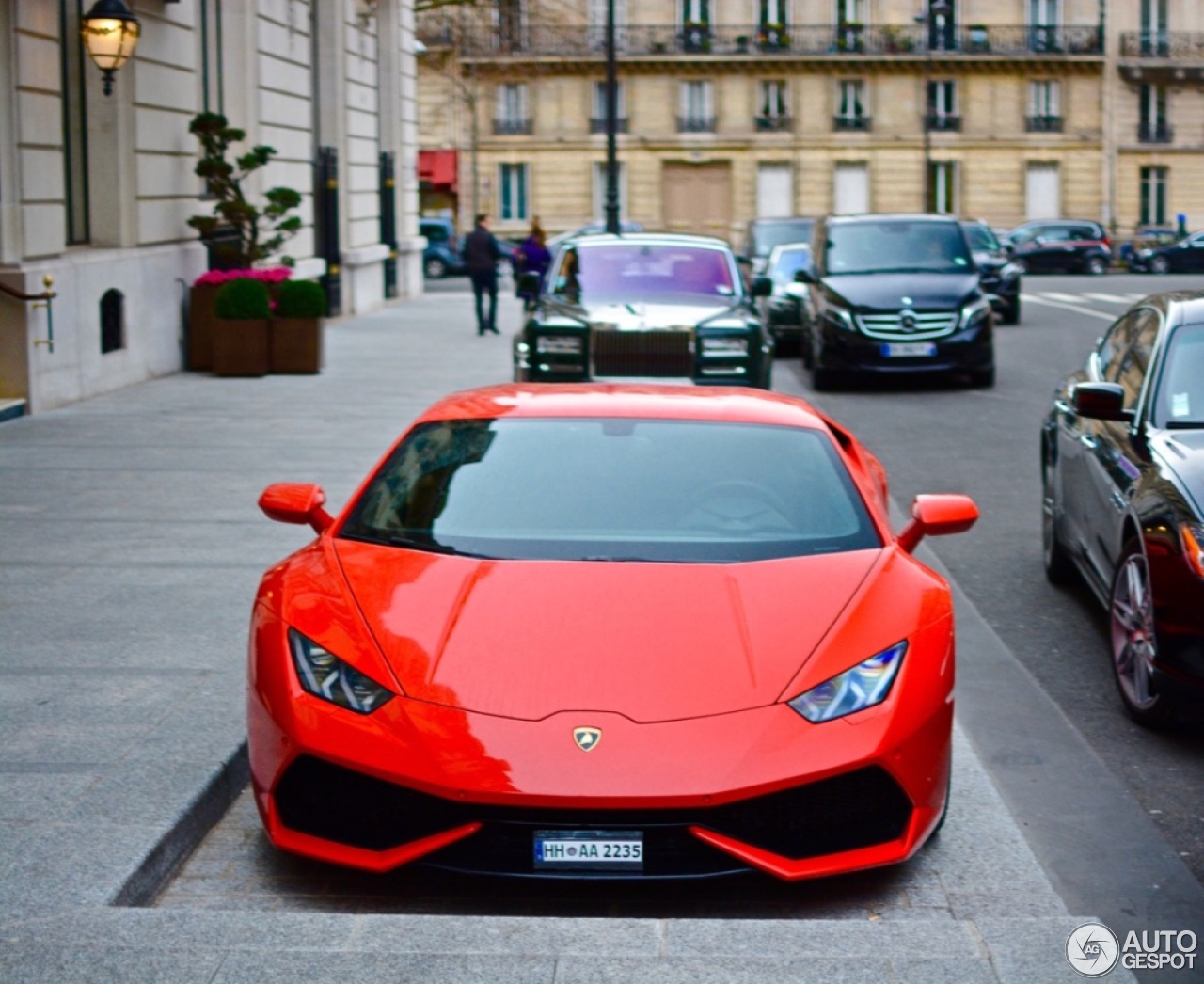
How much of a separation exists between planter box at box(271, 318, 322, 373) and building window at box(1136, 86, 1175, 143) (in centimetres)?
5419

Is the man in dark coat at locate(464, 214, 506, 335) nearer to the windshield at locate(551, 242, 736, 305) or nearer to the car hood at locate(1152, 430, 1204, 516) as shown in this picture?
the windshield at locate(551, 242, 736, 305)

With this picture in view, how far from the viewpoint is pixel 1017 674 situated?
738cm

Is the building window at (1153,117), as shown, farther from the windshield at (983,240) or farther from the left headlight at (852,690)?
the left headlight at (852,690)

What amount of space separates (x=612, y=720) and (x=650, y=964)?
0.79 metres

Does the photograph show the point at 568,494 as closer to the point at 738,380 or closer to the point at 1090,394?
the point at 1090,394

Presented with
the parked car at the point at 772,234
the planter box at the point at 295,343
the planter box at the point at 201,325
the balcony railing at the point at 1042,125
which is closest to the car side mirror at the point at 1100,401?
the planter box at the point at 295,343

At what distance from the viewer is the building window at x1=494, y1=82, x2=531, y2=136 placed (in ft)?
223

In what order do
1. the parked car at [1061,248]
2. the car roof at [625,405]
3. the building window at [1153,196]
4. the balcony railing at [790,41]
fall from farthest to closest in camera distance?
the building window at [1153,196], the balcony railing at [790,41], the parked car at [1061,248], the car roof at [625,405]

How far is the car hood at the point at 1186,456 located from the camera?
643 cm

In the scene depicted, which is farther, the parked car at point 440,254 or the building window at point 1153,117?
the building window at point 1153,117

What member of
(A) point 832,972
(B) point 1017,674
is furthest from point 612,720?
(B) point 1017,674

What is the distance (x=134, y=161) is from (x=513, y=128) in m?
50.9

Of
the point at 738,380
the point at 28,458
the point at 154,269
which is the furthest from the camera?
the point at 154,269

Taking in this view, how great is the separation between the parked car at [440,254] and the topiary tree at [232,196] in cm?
3307
